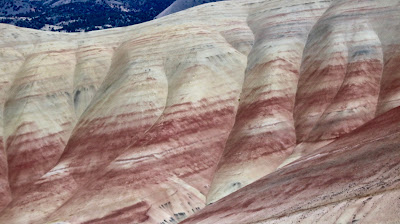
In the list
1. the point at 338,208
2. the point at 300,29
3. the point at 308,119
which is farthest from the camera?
the point at 300,29

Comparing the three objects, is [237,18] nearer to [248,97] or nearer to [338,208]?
[248,97]

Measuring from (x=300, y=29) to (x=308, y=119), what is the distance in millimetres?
23062

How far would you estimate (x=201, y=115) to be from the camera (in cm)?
6781

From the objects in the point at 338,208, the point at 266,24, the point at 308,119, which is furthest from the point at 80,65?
the point at 338,208

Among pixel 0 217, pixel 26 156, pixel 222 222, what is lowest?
pixel 222 222

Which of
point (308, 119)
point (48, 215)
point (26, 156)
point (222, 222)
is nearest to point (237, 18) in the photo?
point (308, 119)

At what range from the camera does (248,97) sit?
232 ft

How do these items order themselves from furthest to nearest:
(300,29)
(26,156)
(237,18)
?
(237,18), (300,29), (26,156)

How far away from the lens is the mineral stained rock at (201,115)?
51.6 m

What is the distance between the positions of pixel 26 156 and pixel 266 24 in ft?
149

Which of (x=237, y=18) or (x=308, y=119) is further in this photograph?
(x=237, y=18)

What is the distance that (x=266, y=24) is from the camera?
3396 inches

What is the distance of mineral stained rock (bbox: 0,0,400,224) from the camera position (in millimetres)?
51594

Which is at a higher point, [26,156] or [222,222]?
[26,156]
